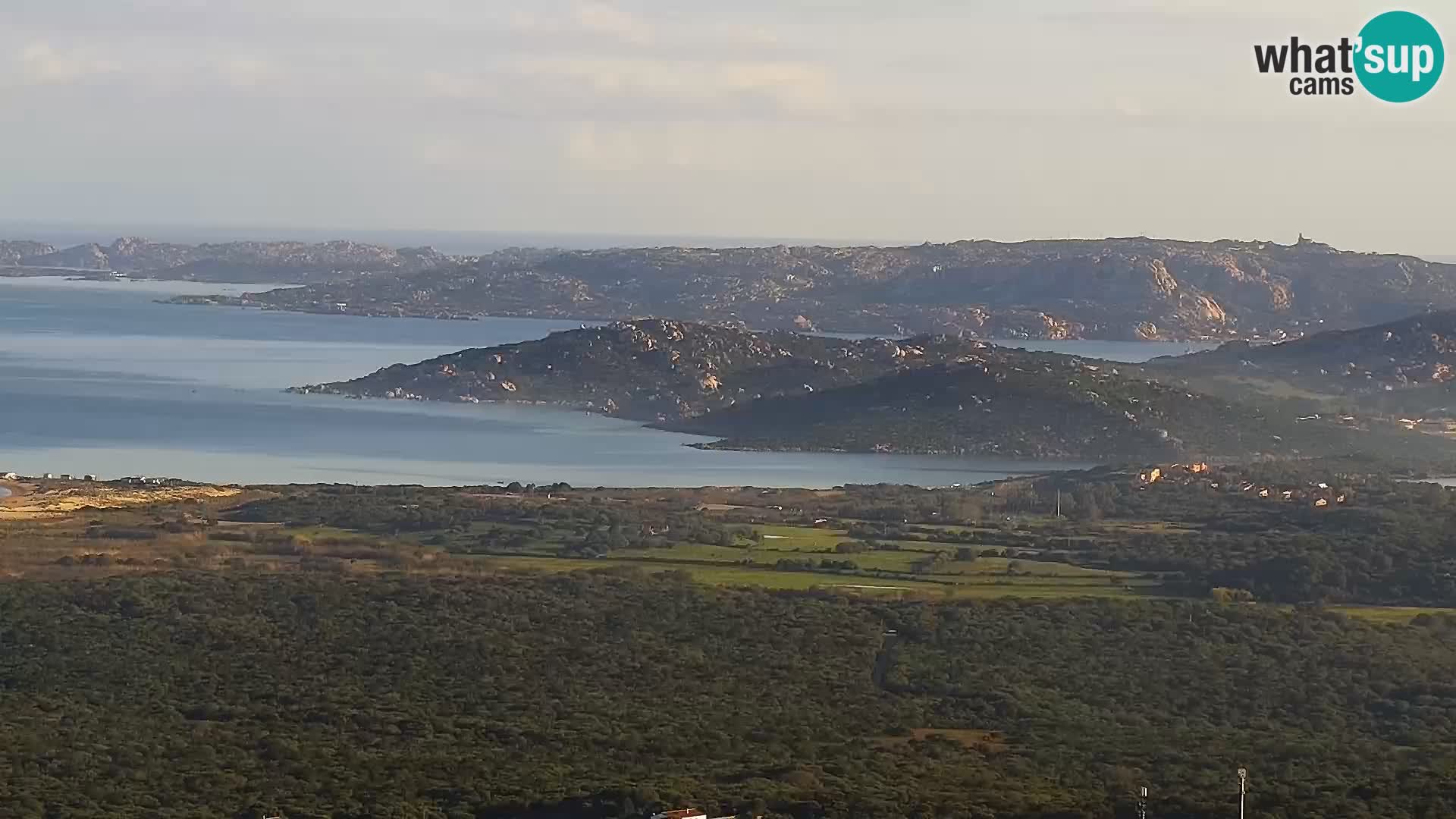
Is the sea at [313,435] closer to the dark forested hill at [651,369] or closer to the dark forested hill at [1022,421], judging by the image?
the dark forested hill at [651,369]

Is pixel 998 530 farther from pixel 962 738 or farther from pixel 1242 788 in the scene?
pixel 1242 788

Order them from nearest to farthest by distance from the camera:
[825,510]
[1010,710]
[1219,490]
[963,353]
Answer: [1010,710], [825,510], [1219,490], [963,353]

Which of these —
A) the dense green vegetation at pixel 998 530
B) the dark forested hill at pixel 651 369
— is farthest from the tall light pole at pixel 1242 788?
the dark forested hill at pixel 651 369

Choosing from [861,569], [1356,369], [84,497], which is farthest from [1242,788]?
[1356,369]

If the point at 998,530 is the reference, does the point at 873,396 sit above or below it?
above

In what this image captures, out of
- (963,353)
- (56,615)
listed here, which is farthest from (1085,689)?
(963,353)

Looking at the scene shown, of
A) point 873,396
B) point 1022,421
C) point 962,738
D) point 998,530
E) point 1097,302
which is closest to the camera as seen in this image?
point 962,738

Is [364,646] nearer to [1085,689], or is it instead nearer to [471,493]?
[1085,689]

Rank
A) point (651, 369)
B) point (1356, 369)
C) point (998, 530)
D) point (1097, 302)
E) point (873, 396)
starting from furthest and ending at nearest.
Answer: point (1097, 302) < point (651, 369) < point (1356, 369) < point (873, 396) < point (998, 530)
